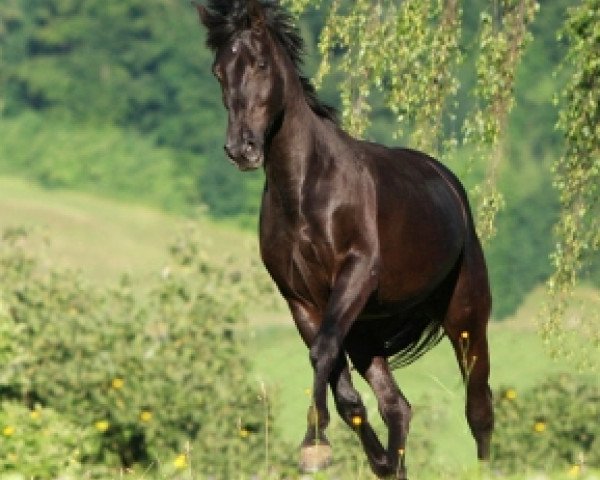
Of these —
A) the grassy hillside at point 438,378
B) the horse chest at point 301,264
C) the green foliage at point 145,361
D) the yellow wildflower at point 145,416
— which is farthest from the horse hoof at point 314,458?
the green foliage at point 145,361

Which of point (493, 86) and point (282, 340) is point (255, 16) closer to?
point (493, 86)

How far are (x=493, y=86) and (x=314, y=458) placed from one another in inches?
233

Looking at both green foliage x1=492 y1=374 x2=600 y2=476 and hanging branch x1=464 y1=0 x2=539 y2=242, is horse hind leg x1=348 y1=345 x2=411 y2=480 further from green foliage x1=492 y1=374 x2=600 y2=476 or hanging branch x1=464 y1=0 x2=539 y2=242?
green foliage x1=492 y1=374 x2=600 y2=476

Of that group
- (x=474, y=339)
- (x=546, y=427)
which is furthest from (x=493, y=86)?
(x=546, y=427)

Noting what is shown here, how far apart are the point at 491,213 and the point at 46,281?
7.18 m

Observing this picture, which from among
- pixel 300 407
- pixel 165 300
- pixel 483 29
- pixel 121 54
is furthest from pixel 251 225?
pixel 483 29

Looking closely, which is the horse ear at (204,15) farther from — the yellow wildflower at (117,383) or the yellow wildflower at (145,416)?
the yellow wildflower at (117,383)

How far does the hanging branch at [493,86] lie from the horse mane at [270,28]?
451 cm

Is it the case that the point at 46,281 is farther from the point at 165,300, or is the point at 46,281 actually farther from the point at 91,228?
the point at 91,228

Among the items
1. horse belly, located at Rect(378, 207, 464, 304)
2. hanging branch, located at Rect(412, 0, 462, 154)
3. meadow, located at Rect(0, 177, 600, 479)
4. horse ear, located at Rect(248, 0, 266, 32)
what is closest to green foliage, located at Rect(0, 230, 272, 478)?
meadow, located at Rect(0, 177, 600, 479)

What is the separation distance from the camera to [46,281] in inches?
782

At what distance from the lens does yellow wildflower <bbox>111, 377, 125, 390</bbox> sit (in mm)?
17266

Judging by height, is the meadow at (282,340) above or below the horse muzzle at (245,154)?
below

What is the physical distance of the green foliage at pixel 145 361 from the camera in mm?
17828
